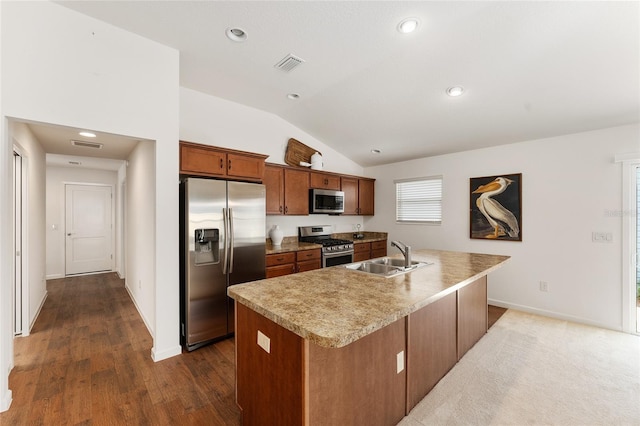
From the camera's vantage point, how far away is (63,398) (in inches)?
79.2

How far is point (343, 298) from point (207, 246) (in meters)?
1.89

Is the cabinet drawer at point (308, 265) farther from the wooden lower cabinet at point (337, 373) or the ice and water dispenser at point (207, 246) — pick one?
the wooden lower cabinet at point (337, 373)

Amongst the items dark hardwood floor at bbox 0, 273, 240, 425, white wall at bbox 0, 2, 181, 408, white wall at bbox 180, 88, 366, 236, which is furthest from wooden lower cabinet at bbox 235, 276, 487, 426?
white wall at bbox 180, 88, 366, 236

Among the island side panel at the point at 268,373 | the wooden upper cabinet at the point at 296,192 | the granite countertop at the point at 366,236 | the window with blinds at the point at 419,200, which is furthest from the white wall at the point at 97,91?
the window with blinds at the point at 419,200

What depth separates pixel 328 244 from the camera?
4227 mm

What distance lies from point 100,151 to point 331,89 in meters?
3.35

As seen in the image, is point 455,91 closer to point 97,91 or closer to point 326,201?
point 326,201

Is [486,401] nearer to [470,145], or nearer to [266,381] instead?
[266,381]

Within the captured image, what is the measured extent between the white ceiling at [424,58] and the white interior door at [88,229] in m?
4.61

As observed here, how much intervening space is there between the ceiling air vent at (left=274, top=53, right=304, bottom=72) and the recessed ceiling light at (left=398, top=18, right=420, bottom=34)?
96 centimetres

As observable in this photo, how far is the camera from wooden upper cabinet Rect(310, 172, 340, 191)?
455cm

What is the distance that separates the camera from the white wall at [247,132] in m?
3.44

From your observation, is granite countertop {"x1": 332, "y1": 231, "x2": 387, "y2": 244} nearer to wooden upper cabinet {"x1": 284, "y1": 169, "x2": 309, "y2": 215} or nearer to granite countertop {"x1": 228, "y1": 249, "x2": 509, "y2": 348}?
wooden upper cabinet {"x1": 284, "y1": 169, "x2": 309, "y2": 215}

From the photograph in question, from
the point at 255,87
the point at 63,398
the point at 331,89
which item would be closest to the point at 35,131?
the point at 255,87
